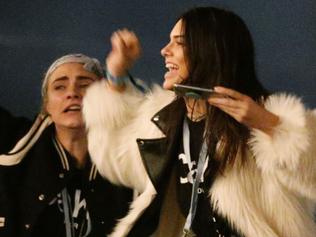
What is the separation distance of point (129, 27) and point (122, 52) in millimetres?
574

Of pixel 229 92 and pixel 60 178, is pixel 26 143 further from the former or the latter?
pixel 229 92

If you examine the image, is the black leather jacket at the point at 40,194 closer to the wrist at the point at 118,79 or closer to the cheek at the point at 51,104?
the cheek at the point at 51,104

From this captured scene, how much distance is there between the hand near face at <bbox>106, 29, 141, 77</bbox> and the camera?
123 centimetres

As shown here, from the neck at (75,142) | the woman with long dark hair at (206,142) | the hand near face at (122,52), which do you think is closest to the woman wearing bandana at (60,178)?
the neck at (75,142)

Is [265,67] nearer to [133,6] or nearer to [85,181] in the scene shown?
[133,6]

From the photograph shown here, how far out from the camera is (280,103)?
113 cm

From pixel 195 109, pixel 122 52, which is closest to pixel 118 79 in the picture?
pixel 122 52

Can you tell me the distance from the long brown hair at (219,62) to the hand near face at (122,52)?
0.38ft

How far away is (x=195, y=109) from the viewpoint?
1261 mm

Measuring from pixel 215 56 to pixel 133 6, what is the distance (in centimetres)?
66

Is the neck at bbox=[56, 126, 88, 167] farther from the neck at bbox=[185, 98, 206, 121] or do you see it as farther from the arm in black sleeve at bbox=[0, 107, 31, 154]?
the neck at bbox=[185, 98, 206, 121]

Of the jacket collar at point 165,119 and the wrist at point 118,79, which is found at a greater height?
the wrist at point 118,79

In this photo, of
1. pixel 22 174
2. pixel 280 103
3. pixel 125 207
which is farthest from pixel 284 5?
pixel 22 174

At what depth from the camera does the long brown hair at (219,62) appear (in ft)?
3.86
